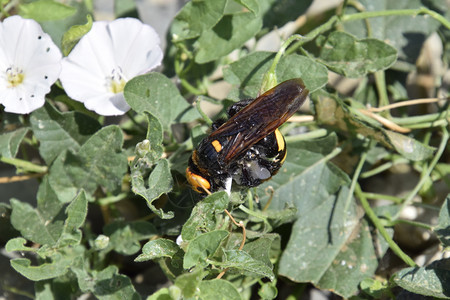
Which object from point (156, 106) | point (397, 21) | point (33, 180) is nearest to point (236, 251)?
point (156, 106)

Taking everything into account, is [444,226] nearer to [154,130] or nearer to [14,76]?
[154,130]

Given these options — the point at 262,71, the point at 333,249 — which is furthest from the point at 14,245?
the point at 333,249

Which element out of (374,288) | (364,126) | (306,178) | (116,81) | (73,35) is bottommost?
(374,288)

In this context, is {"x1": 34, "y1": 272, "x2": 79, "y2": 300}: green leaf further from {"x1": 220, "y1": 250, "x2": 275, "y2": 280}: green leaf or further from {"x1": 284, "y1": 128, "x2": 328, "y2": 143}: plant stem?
{"x1": 284, "y1": 128, "x2": 328, "y2": 143}: plant stem

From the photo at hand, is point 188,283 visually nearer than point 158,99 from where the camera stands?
Yes

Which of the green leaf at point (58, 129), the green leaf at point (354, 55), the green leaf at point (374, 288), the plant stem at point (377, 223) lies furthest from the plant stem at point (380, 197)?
the green leaf at point (58, 129)

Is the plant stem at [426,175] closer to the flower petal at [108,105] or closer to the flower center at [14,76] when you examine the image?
the flower petal at [108,105]

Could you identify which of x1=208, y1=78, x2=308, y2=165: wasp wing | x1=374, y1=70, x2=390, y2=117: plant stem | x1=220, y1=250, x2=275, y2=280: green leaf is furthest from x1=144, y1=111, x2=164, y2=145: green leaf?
x1=374, y1=70, x2=390, y2=117: plant stem

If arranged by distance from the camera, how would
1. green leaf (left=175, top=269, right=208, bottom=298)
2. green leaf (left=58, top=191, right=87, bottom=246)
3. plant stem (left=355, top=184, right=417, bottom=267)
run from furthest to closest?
plant stem (left=355, top=184, right=417, bottom=267) → green leaf (left=58, top=191, right=87, bottom=246) → green leaf (left=175, top=269, right=208, bottom=298)
